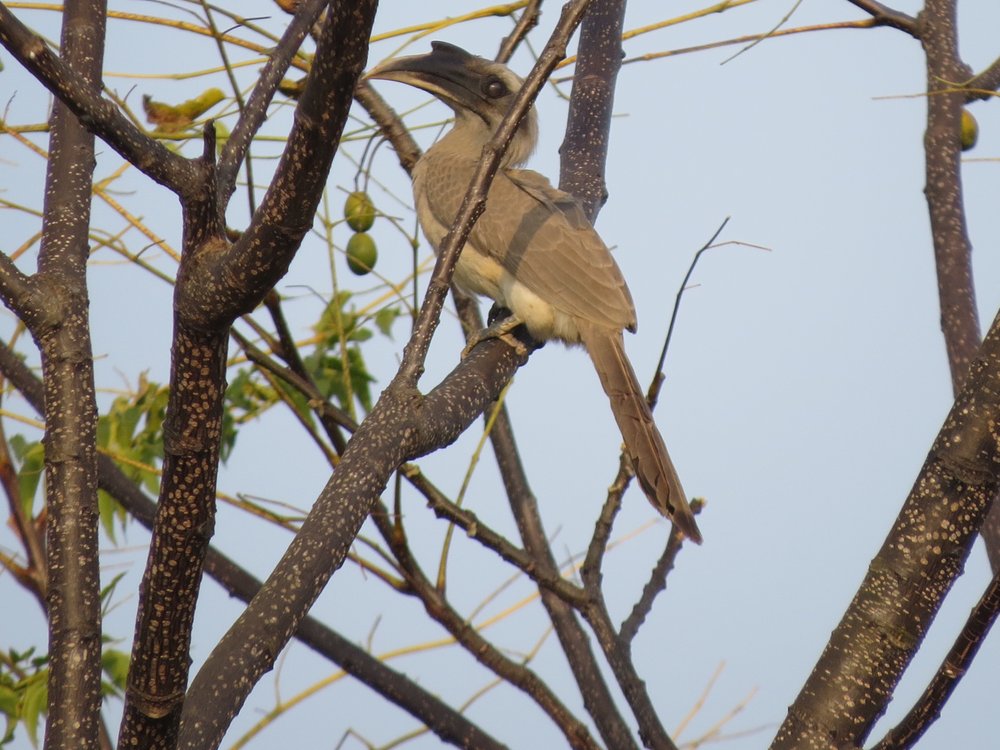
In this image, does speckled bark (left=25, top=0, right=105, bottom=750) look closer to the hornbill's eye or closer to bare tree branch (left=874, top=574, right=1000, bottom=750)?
bare tree branch (left=874, top=574, right=1000, bottom=750)

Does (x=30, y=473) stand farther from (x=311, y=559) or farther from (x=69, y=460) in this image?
(x=311, y=559)

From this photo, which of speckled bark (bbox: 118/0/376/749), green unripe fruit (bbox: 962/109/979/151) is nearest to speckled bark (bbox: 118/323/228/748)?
speckled bark (bbox: 118/0/376/749)

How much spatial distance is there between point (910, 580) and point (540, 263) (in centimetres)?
226

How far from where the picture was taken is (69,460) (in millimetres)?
2068

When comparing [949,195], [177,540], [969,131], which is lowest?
[177,540]

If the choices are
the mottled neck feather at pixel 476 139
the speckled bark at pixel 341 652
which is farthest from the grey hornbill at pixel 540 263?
the speckled bark at pixel 341 652

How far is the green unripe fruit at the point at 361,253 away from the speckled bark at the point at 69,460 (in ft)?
3.98

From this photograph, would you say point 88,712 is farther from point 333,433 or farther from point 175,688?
point 333,433

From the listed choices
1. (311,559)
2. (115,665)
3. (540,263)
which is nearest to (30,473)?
(115,665)

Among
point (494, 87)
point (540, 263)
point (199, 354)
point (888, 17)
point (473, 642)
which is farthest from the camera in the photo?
point (494, 87)

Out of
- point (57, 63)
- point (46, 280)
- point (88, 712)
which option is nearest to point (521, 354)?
point (46, 280)

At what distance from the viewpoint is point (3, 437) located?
3.51 m

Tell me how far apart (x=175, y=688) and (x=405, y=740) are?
6.26 ft

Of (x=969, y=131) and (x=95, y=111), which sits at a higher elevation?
(x=969, y=131)
